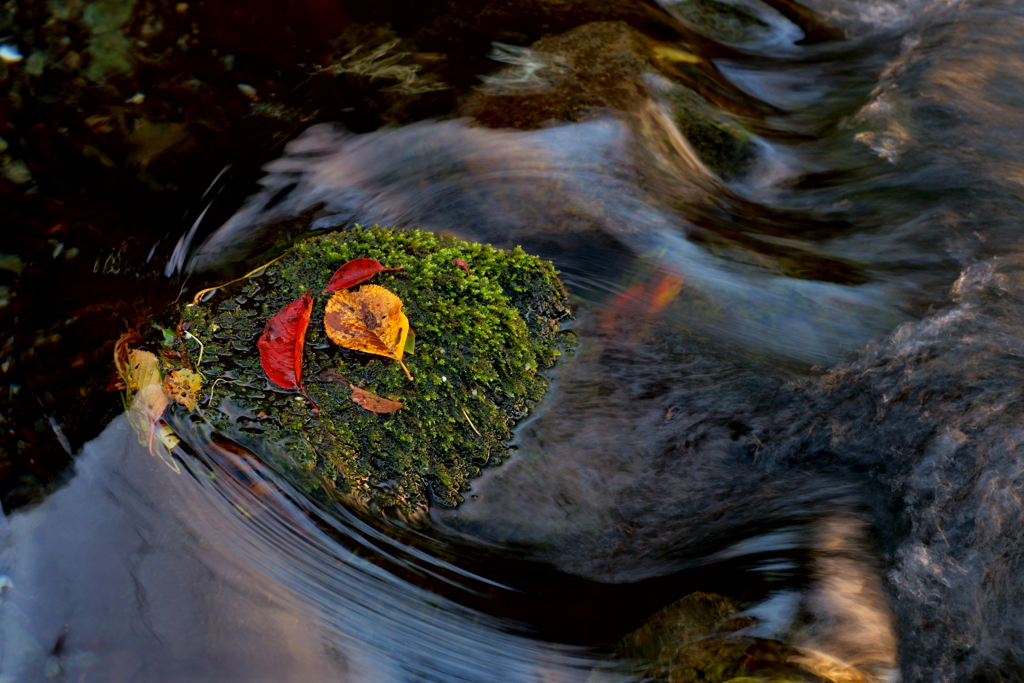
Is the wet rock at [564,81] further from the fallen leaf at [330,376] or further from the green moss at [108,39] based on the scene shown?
the green moss at [108,39]

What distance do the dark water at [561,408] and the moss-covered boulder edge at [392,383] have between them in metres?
0.13

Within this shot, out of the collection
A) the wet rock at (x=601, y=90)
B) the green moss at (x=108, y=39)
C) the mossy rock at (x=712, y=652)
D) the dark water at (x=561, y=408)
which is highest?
the green moss at (x=108, y=39)

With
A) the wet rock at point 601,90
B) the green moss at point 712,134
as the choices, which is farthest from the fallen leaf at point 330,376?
the green moss at point 712,134

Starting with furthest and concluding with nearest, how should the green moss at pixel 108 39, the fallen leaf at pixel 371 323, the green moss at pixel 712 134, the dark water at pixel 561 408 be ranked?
the green moss at pixel 712 134
the green moss at pixel 108 39
the fallen leaf at pixel 371 323
the dark water at pixel 561 408

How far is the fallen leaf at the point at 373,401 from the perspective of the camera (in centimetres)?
262

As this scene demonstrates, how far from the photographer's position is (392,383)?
2.62m

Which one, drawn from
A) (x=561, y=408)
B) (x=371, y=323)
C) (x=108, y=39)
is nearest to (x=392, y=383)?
(x=371, y=323)

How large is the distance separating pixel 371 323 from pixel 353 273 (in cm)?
26

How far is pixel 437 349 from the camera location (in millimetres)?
2656

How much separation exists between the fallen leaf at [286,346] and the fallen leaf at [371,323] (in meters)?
0.13

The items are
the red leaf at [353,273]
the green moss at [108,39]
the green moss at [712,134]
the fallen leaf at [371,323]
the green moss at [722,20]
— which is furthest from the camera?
the green moss at [722,20]

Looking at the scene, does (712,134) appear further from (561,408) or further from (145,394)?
(145,394)

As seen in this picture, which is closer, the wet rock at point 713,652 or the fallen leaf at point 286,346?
the wet rock at point 713,652

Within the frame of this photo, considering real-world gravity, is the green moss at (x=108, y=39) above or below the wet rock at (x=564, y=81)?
above
